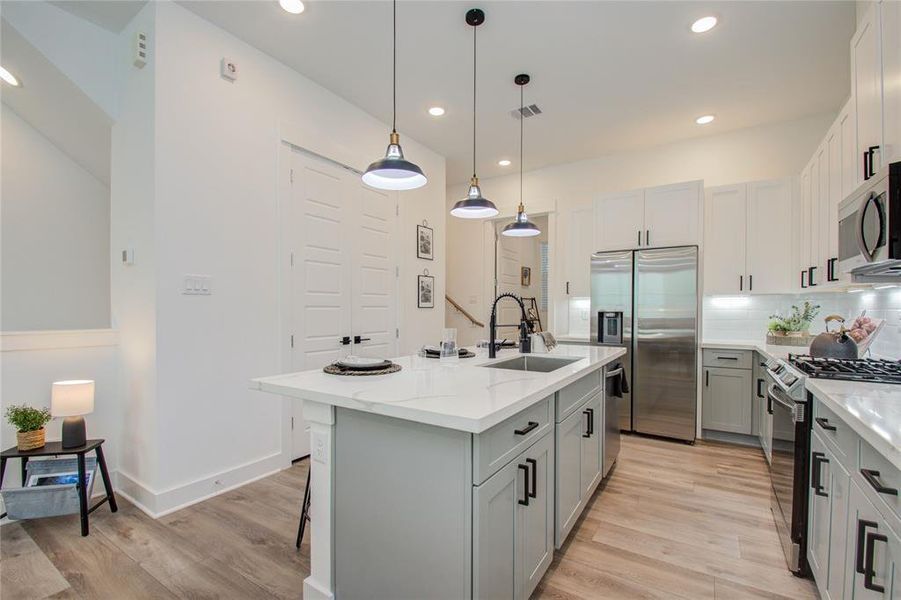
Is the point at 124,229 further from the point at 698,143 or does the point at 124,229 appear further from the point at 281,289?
the point at 698,143

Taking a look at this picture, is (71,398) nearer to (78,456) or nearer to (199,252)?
(78,456)

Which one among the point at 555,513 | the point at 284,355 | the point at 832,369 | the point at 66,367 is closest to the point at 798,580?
the point at 832,369

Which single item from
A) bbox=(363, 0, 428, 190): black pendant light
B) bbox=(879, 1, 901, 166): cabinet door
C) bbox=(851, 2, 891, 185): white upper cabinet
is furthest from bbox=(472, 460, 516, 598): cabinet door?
bbox=(851, 2, 891, 185): white upper cabinet

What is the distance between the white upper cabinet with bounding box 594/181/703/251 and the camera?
13.0ft

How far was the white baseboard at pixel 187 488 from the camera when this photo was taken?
94.7 inches

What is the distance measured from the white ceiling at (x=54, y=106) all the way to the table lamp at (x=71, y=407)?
1814 mm

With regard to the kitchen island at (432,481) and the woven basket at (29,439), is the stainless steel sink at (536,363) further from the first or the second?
the woven basket at (29,439)

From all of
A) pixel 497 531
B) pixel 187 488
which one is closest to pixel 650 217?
pixel 497 531

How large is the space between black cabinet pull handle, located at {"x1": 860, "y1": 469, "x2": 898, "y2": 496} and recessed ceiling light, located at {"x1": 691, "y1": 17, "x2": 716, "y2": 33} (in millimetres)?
2699

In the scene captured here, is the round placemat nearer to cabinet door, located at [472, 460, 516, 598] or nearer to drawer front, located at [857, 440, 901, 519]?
cabinet door, located at [472, 460, 516, 598]

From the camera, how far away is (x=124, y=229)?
269cm

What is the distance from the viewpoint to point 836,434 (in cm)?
149

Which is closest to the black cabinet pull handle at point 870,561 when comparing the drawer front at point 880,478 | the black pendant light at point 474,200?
the drawer front at point 880,478

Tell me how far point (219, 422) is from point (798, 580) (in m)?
3.29
